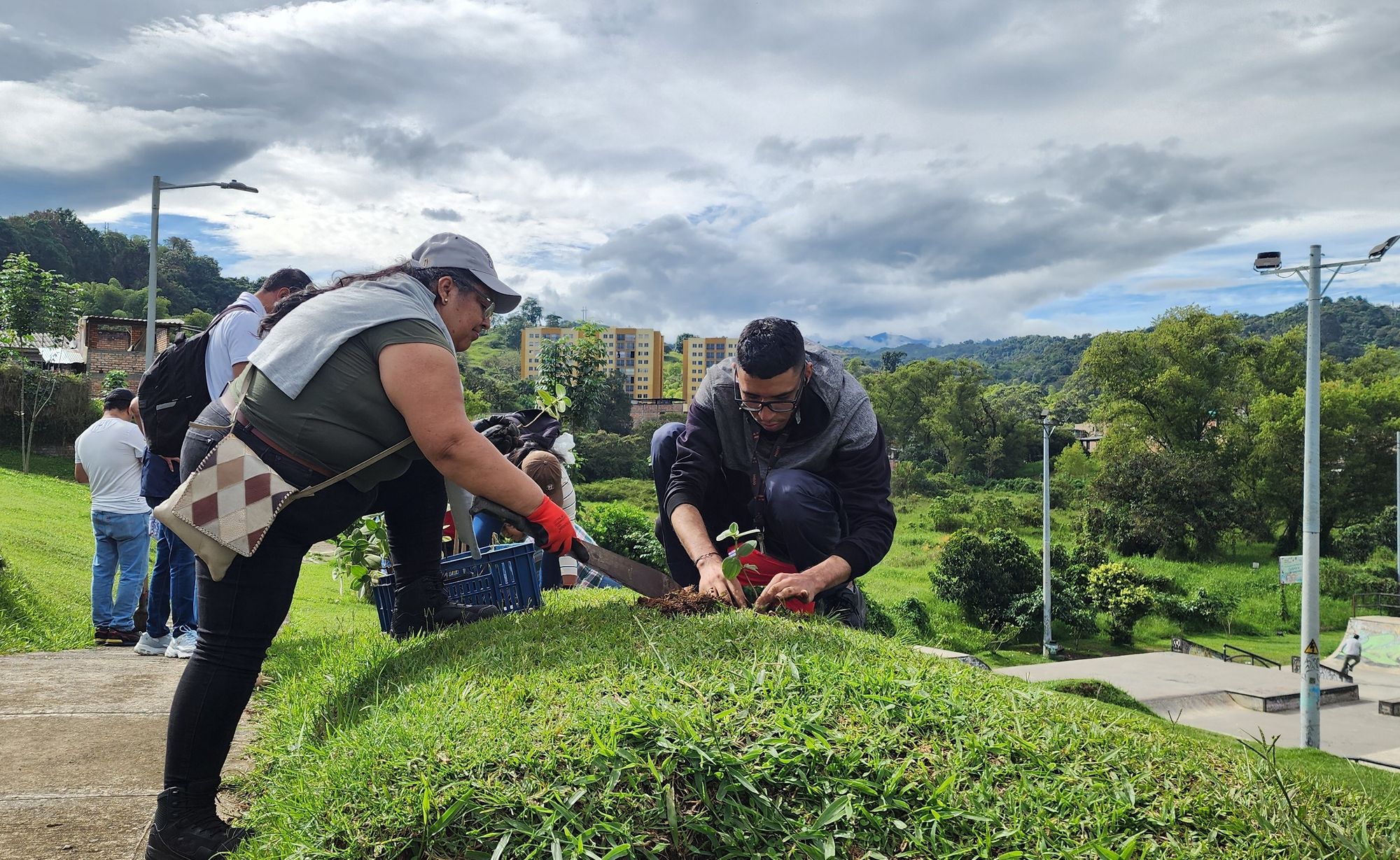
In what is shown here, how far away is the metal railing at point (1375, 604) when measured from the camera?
120 ft

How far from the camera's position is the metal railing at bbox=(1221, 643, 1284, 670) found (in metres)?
30.2

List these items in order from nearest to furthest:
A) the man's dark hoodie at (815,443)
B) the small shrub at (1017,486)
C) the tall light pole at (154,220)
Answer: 1. the man's dark hoodie at (815,443)
2. the tall light pole at (154,220)
3. the small shrub at (1017,486)

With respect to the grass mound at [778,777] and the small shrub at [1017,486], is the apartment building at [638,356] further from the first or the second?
the grass mound at [778,777]

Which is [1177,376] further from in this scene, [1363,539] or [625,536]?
[625,536]

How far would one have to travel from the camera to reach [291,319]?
7.54 feet

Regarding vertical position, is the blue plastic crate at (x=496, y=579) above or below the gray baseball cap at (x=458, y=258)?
below

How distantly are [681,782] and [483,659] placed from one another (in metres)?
0.78

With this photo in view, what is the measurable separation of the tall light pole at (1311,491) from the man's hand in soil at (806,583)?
70.0 ft

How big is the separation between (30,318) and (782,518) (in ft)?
126

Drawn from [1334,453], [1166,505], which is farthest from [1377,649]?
[1334,453]

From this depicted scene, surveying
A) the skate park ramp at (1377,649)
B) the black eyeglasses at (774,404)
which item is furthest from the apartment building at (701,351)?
the black eyeglasses at (774,404)

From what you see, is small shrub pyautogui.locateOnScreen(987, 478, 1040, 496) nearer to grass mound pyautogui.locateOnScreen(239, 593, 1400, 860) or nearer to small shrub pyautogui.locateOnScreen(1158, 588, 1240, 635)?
small shrub pyautogui.locateOnScreen(1158, 588, 1240, 635)

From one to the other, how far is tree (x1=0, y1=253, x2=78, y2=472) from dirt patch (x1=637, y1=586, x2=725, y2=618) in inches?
1311

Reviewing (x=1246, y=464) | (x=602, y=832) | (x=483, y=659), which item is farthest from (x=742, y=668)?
(x=1246, y=464)
